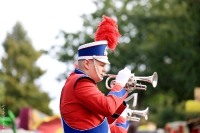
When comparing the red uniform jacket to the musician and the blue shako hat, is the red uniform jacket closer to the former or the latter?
the musician

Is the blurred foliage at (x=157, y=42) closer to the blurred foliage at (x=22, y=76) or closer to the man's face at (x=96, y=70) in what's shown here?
the blurred foliage at (x=22, y=76)

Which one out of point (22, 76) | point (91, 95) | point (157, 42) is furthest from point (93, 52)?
point (22, 76)

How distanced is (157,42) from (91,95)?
22.9 m

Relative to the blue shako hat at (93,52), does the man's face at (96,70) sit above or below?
below

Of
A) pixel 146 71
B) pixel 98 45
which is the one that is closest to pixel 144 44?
pixel 146 71

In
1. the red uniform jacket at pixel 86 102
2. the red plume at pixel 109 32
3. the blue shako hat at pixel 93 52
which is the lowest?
the red uniform jacket at pixel 86 102

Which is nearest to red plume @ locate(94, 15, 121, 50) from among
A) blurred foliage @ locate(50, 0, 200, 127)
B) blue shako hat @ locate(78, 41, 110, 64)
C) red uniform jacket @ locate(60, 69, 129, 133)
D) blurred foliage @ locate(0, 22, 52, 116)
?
blue shako hat @ locate(78, 41, 110, 64)

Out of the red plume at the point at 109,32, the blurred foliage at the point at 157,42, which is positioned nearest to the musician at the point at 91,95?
the red plume at the point at 109,32

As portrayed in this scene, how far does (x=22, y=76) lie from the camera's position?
1857 inches

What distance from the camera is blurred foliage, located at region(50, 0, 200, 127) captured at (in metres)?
22.5

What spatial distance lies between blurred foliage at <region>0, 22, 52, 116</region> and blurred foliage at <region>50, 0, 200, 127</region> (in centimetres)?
1291

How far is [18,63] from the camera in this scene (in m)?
47.3

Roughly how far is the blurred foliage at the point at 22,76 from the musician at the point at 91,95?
40.5m

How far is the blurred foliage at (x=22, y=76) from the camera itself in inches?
1789
